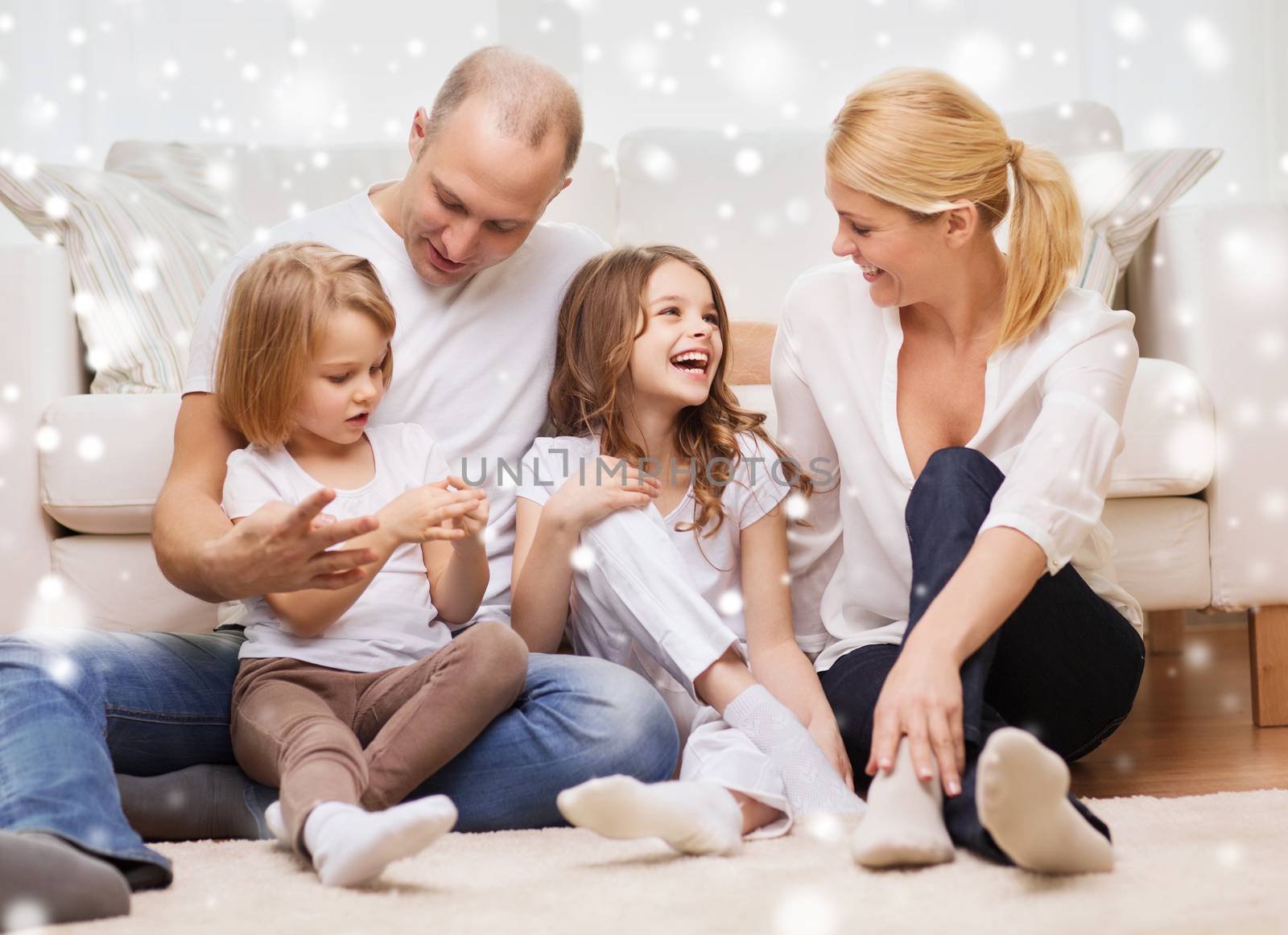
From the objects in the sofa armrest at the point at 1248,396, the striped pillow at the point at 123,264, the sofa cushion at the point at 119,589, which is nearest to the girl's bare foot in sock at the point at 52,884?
the sofa cushion at the point at 119,589

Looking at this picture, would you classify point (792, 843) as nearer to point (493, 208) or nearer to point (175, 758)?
point (175, 758)

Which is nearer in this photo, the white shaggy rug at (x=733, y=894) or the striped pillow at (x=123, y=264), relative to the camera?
the white shaggy rug at (x=733, y=894)

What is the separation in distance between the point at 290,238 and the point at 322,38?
4.53 feet

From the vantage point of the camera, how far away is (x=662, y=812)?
829 millimetres

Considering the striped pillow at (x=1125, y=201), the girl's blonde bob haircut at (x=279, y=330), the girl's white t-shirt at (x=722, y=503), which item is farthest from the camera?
the striped pillow at (x=1125, y=201)

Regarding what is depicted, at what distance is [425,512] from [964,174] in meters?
0.61

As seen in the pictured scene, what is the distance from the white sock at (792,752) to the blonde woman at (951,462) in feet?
0.18

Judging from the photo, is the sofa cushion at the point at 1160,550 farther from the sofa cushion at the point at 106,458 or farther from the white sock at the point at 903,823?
the sofa cushion at the point at 106,458

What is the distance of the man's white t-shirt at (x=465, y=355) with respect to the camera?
4.24 ft

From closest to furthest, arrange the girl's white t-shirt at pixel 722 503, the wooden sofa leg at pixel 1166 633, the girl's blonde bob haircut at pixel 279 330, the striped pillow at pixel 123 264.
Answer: the girl's blonde bob haircut at pixel 279 330
the girl's white t-shirt at pixel 722 503
the striped pillow at pixel 123 264
the wooden sofa leg at pixel 1166 633

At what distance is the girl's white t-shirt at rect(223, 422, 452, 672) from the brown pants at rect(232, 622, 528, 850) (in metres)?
0.02

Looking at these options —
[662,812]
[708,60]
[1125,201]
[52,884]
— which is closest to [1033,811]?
[662,812]

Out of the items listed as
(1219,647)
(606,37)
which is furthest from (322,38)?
(1219,647)

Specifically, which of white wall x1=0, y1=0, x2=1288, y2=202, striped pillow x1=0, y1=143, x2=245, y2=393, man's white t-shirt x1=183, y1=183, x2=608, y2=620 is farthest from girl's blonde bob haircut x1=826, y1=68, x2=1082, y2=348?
white wall x1=0, y1=0, x2=1288, y2=202
